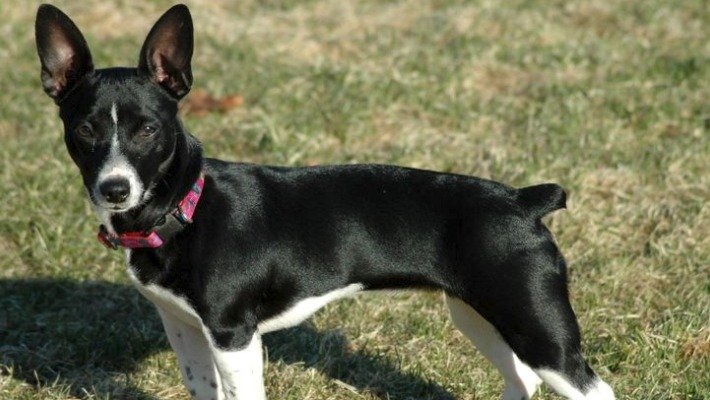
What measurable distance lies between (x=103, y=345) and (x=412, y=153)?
269cm

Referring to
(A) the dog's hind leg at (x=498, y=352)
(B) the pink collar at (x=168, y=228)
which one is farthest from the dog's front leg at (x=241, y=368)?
(A) the dog's hind leg at (x=498, y=352)

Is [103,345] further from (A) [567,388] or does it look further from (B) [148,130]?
(A) [567,388]

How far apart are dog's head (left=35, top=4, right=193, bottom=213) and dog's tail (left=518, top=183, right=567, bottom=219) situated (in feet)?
4.43

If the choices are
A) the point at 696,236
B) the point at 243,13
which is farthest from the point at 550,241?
the point at 243,13

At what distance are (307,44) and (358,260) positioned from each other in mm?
5154

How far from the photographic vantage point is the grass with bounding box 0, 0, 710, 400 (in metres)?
5.49

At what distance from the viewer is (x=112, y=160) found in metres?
4.18

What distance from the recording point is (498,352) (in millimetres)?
4938

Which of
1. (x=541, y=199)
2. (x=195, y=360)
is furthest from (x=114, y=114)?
(x=541, y=199)

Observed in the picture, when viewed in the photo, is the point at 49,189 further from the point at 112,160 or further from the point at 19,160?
the point at 112,160

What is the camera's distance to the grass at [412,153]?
549 cm

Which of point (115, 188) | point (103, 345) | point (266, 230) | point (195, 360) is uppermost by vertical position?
point (115, 188)

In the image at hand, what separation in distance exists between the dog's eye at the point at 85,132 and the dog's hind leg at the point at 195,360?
88 centimetres

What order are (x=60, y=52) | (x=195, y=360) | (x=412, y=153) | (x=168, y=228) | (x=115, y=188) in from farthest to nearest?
1. (x=412, y=153)
2. (x=195, y=360)
3. (x=60, y=52)
4. (x=168, y=228)
5. (x=115, y=188)
